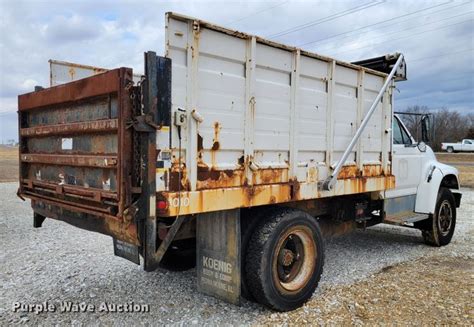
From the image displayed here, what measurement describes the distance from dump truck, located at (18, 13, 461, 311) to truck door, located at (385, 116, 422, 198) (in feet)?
2.58

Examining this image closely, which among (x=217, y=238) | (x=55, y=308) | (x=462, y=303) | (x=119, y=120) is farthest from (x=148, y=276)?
(x=462, y=303)

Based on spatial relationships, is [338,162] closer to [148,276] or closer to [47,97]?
[148,276]

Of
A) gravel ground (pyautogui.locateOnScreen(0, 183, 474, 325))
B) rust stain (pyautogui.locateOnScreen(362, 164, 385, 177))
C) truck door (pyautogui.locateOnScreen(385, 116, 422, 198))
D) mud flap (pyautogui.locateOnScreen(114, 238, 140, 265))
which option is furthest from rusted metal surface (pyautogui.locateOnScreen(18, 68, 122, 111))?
truck door (pyautogui.locateOnScreen(385, 116, 422, 198))

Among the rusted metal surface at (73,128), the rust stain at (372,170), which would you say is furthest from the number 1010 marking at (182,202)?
the rust stain at (372,170)

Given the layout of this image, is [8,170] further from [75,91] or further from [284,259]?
[284,259]

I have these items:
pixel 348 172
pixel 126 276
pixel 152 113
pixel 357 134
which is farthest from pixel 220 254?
pixel 357 134

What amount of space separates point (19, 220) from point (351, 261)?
7079mm

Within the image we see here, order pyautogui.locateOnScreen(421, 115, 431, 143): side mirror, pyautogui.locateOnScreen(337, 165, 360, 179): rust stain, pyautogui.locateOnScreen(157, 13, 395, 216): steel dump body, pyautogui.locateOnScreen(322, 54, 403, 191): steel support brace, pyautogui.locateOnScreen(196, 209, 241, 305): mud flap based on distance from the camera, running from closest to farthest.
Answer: pyautogui.locateOnScreen(157, 13, 395, 216): steel dump body → pyautogui.locateOnScreen(196, 209, 241, 305): mud flap → pyautogui.locateOnScreen(322, 54, 403, 191): steel support brace → pyautogui.locateOnScreen(337, 165, 360, 179): rust stain → pyautogui.locateOnScreen(421, 115, 431, 143): side mirror

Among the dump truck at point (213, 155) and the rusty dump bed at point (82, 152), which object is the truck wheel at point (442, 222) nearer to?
the dump truck at point (213, 155)

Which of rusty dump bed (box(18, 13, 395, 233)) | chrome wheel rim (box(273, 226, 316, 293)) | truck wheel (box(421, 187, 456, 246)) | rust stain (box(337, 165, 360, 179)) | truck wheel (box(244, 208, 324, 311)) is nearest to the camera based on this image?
rusty dump bed (box(18, 13, 395, 233))

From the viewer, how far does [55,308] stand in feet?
13.9

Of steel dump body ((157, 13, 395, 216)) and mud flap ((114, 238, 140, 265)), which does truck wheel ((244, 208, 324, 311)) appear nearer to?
steel dump body ((157, 13, 395, 216))

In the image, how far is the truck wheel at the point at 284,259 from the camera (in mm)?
4043

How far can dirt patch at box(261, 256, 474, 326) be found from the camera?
408 centimetres
